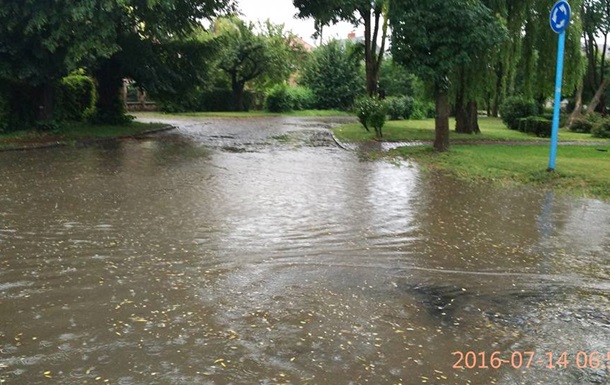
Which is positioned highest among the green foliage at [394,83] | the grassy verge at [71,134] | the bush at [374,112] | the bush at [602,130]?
the green foliage at [394,83]

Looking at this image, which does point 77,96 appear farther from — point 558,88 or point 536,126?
point 536,126

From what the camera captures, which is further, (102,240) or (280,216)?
(280,216)

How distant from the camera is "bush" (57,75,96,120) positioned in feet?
81.9

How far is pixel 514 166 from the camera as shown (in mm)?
13766

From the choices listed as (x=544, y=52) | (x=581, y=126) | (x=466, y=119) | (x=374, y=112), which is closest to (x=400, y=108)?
(x=581, y=126)

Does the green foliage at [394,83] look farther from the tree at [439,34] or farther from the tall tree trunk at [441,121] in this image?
the tree at [439,34]

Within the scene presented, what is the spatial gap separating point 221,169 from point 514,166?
7.23m

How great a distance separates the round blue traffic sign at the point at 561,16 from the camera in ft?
36.5

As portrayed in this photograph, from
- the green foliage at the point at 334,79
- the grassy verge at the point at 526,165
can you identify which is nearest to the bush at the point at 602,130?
the grassy verge at the point at 526,165

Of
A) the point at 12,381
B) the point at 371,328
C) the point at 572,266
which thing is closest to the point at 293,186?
the point at 572,266

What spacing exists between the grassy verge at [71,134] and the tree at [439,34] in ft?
38.6

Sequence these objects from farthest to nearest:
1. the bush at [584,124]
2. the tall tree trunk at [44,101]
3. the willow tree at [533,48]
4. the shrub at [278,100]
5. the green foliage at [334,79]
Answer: the green foliage at [334,79] → the shrub at [278,100] → the bush at [584,124] → the tall tree trunk at [44,101] → the willow tree at [533,48]

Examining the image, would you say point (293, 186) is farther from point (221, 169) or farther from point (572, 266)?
point (572, 266)

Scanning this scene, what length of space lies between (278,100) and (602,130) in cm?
3222
